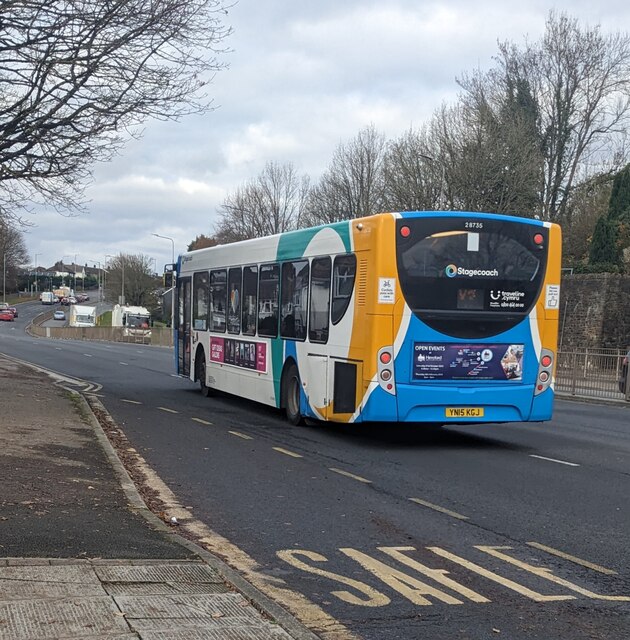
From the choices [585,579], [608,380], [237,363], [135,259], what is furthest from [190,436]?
[135,259]

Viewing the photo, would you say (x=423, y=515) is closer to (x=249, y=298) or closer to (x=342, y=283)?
(x=342, y=283)

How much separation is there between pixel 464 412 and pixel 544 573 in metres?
6.64

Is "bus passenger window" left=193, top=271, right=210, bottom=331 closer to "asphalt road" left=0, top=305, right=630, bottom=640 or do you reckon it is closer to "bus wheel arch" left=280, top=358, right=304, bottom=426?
"asphalt road" left=0, top=305, right=630, bottom=640

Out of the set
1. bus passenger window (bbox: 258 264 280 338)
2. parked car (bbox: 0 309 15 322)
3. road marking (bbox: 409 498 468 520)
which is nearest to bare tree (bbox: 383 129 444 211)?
bus passenger window (bbox: 258 264 280 338)

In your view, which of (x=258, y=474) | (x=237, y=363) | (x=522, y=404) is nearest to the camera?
(x=258, y=474)

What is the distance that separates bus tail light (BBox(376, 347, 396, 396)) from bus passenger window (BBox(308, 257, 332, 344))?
1.63m

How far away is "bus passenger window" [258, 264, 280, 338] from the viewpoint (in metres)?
16.6

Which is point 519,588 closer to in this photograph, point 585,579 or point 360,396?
point 585,579

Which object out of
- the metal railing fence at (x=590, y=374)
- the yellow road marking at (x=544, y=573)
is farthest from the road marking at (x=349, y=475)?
the metal railing fence at (x=590, y=374)

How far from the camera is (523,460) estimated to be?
41.7ft

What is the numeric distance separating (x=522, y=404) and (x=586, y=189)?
38.5 m

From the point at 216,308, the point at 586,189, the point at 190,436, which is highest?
the point at 586,189

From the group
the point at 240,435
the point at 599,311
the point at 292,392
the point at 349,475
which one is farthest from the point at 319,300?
the point at 599,311

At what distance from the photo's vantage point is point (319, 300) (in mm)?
14766
